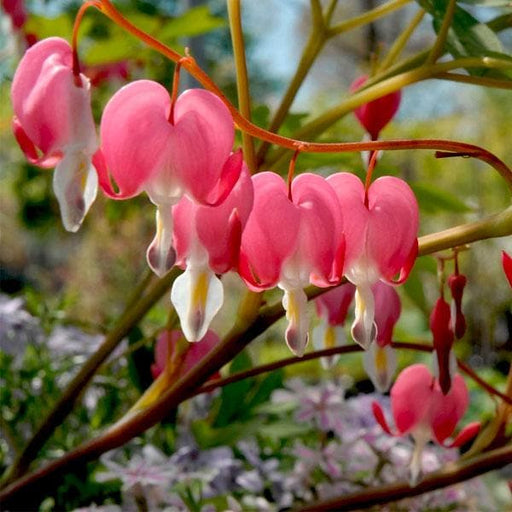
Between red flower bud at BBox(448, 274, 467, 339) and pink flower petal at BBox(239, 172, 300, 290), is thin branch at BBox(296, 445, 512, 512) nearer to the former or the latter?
red flower bud at BBox(448, 274, 467, 339)

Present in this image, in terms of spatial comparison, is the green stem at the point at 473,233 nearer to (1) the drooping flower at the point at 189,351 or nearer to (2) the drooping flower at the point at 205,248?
(2) the drooping flower at the point at 205,248

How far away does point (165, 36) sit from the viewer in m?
1.15

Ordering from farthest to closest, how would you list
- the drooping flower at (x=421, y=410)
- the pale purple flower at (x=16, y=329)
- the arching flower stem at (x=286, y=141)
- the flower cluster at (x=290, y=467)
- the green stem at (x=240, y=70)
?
the pale purple flower at (x=16, y=329), the flower cluster at (x=290, y=467), the drooping flower at (x=421, y=410), the green stem at (x=240, y=70), the arching flower stem at (x=286, y=141)

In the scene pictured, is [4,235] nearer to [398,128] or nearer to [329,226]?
[398,128]

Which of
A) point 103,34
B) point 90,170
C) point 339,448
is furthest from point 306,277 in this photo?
point 103,34

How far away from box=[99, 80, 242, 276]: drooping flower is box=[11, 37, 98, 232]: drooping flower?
0.04 feet

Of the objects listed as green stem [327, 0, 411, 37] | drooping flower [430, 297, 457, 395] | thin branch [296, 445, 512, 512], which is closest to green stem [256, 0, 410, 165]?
green stem [327, 0, 411, 37]

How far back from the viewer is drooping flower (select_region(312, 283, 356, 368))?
71 centimetres

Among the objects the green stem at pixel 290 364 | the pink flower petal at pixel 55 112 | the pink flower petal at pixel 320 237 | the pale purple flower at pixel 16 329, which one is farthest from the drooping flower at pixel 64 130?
the pale purple flower at pixel 16 329

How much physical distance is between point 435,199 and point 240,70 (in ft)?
1.48

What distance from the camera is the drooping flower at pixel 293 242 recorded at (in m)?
0.48

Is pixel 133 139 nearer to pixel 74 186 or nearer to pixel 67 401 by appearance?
pixel 74 186

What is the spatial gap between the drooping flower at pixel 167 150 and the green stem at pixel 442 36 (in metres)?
0.24

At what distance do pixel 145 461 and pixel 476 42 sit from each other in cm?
46
